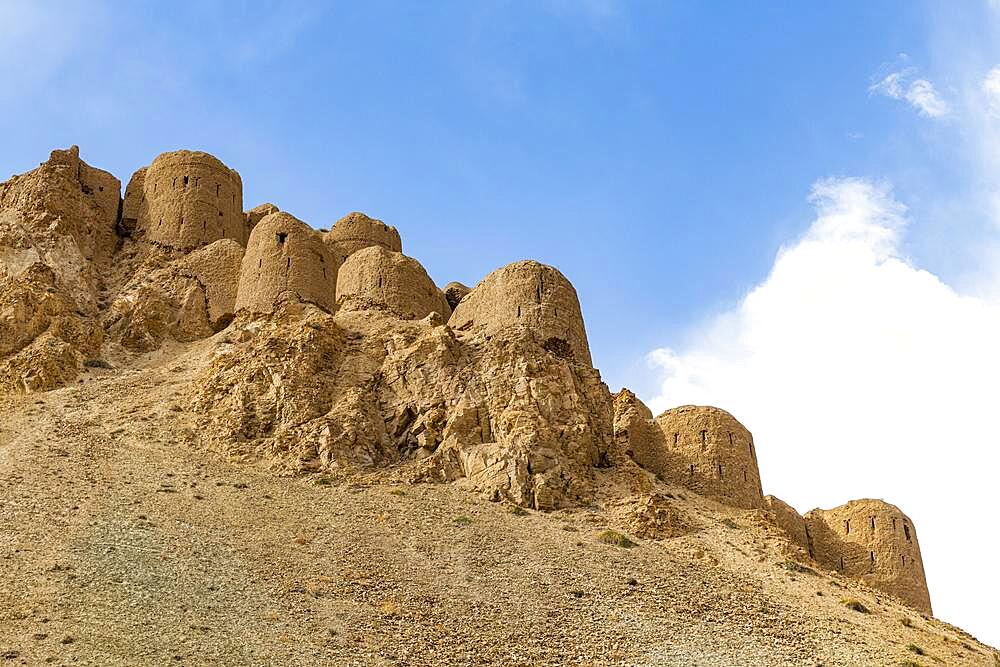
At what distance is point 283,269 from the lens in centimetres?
4334

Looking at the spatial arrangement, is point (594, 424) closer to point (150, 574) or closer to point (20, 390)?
point (150, 574)

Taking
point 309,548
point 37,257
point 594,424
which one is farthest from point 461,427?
point 37,257

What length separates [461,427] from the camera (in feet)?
118

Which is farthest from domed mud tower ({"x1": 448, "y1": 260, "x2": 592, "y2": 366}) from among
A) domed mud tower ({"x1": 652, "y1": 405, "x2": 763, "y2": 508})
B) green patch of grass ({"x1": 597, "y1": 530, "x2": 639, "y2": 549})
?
green patch of grass ({"x1": 597, "y1": 530, "x2": 639, "y2": 549})

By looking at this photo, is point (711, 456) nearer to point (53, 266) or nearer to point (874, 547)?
point (874, 547)

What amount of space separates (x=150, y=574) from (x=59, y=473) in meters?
6.55

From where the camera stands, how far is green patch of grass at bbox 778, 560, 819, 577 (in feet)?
106

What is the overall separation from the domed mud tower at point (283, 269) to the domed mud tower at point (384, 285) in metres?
0.87

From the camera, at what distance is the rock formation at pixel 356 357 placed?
35.6m

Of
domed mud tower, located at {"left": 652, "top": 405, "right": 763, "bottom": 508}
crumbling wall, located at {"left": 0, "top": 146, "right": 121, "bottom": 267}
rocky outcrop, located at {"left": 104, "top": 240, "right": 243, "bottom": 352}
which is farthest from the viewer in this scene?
crumbling wall, located at {"left": 0, "top": 146, "right": 121, "bottom": 267}

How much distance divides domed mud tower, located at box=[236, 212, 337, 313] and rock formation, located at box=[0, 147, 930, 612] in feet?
0.24

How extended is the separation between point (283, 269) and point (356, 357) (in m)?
5.86

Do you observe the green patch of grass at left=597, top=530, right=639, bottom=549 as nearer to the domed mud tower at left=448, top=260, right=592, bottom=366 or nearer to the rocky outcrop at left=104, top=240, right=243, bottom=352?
the domed mud tower at left=448, top=260, right=592, bottom=366

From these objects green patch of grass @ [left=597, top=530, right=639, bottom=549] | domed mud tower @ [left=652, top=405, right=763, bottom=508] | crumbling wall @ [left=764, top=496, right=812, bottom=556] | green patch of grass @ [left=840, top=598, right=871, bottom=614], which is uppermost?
domed mud tower @ [left=652, top=405, right=763, bottom=508]
